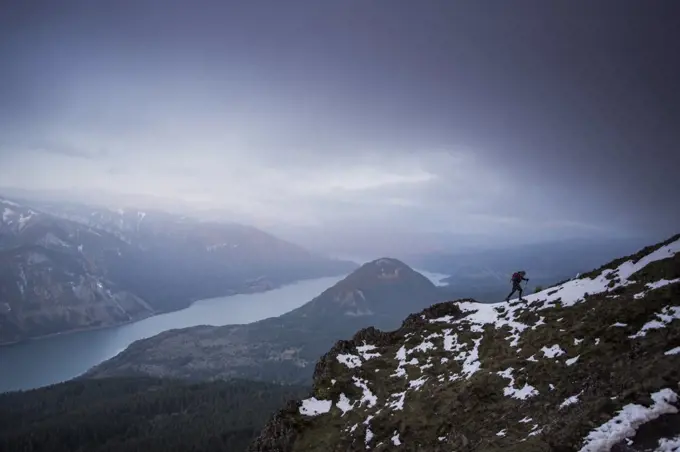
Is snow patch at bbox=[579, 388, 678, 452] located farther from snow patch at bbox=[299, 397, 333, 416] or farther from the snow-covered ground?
snow patch at bbox=[299, 397, 333, 416]

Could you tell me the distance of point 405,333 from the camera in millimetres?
44500

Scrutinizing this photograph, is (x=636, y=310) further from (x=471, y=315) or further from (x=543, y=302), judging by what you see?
(x=471, y=315)

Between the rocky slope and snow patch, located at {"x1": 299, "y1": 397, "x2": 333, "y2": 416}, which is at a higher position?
the rocky slope

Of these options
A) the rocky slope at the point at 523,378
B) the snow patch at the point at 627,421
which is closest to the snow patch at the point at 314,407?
the rocky slope at the point at 523,378

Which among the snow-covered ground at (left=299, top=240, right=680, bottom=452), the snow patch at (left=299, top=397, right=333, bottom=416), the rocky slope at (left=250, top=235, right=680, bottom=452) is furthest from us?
the snow patch at (left=299, top=397, right=333, bottom=416)

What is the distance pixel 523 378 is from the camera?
25797mm

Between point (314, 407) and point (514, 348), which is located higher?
point (514, 348)

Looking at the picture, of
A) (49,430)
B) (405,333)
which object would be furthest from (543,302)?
(49,430)

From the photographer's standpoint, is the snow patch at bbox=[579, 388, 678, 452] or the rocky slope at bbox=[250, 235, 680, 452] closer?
the snow patch at bbox=[579, 388, 678, 452]

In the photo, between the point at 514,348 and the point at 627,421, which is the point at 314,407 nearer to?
the point at 514,348

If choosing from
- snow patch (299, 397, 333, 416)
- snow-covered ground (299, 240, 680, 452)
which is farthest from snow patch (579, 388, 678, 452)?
snow patch (299, 397, 333, 416)

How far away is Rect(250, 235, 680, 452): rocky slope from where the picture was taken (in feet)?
57.6

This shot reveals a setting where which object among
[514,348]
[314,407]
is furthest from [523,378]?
[314,407]

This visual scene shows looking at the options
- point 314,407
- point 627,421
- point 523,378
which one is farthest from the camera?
point 314,407
